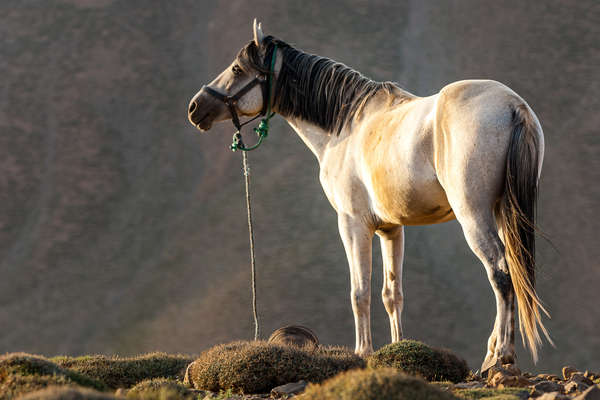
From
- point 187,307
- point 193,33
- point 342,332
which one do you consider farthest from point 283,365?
point 193,33

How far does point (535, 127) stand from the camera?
5.77m

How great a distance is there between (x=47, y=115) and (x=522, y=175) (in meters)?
37.3

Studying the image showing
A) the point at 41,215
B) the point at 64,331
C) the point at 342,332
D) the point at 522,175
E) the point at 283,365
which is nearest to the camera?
the point at 522,175

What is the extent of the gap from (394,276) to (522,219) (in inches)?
90.2

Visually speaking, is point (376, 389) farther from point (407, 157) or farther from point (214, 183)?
point (214, 183)

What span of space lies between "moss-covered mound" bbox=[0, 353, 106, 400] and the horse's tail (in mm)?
3502

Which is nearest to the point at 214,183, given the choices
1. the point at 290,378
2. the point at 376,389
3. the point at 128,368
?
the point at 128,368

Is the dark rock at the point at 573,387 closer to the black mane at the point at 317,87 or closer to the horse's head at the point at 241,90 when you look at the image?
the black mane at the point at 317,87

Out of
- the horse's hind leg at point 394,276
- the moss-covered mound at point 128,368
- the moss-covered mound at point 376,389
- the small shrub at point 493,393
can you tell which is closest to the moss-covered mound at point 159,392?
the moss-covered mound at point 376,389

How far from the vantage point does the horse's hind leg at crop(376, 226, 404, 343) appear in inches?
301

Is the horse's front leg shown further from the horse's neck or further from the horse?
the horse's neck

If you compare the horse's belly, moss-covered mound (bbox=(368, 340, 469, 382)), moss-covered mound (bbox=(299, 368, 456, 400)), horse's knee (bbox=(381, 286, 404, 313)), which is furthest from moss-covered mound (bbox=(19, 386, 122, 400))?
horse's knee (bbox=(381, 286, 404, 313))

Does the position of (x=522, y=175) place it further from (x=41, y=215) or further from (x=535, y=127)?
(x=41, y=215)

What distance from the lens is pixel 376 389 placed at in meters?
4.04
